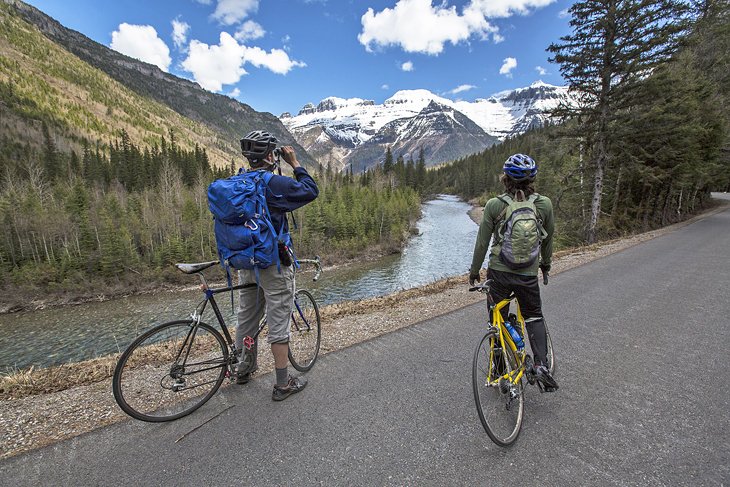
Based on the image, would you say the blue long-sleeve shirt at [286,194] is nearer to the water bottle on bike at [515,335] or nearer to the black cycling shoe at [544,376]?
the water bottle on bike at [515,335]

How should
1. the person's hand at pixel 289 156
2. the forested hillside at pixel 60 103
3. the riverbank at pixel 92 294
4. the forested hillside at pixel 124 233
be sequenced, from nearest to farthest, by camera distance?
the person's hand at pixel 289 156
the riverbank at pixel 92 294
the forested hillside at pixel 124 233
the forested hillside at pixel 60 103

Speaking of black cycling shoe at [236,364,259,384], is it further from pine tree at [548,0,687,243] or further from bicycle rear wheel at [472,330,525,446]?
pine tree at [548,0,687,243]

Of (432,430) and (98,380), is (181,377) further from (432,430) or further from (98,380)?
(432,430)

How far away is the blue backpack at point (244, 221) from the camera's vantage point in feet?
9.80

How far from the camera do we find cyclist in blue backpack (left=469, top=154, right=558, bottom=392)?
9.70ft

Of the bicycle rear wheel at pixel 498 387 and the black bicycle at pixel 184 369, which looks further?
the black bicycle at pixel 184 369

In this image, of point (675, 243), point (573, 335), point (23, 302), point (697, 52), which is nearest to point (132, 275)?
point (23, 302)

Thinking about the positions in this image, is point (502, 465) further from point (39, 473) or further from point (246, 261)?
point (39, 473)

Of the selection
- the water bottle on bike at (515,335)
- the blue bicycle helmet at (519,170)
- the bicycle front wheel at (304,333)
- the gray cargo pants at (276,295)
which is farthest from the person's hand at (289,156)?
the water bottle on bike at (515,335)

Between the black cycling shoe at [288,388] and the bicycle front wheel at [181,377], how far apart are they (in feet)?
2.04

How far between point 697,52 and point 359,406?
1426 inches

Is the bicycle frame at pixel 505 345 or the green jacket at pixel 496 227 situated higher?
the green jacket at pixel 496 227

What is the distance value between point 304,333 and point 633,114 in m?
18.7

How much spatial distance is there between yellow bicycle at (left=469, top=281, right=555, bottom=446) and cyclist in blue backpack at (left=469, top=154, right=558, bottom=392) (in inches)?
5.2
